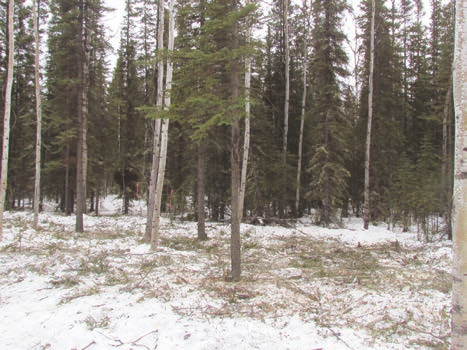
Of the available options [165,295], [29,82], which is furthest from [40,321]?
[29,82]

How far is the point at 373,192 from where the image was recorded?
1873cm

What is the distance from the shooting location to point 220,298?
6.19 metres

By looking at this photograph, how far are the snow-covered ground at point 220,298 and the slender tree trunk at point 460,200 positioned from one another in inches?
54.3

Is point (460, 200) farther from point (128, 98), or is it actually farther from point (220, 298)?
point (128, 98)

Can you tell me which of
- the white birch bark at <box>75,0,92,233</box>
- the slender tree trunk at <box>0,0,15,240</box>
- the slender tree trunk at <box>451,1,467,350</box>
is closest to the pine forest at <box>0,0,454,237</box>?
the white birch bark at <box>75,0,92,233</box>

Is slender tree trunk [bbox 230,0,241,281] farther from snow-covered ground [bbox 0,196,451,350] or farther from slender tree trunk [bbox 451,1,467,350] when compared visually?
slender tree trunk [bbox 451,1,467,350]

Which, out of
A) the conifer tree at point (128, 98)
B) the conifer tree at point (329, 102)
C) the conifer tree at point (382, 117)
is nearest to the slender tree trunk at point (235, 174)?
the conifer tree at point (329, 102)

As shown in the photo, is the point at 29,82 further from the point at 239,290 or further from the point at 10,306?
the point at 239,290

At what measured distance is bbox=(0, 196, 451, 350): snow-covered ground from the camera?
15.4 ft

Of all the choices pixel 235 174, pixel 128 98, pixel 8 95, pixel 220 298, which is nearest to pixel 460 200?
pixel 220 298

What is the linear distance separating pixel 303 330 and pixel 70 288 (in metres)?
5.04

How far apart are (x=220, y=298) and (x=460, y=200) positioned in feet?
14.7

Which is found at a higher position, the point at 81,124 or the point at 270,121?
the point at 270,121

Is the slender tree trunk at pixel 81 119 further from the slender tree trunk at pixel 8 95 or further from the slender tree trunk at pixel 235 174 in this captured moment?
the slender tree trunk at pixel 235 174
